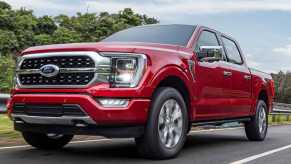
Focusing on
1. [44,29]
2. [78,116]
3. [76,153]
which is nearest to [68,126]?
[78,116]

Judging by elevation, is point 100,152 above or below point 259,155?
above

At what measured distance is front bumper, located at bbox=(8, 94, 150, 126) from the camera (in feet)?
20.9

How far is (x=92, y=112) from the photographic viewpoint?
6355 millimetres

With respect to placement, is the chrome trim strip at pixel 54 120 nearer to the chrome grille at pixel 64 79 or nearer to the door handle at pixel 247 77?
the chrome grille at pixel 64 79

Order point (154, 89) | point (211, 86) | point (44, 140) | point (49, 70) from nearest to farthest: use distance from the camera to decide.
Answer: point (49, 70)
point (154, 89)
point (44, 140)
point (211, 86)

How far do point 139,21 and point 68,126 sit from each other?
51.5m

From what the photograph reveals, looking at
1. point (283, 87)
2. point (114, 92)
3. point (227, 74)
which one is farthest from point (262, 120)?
point (283, 87)

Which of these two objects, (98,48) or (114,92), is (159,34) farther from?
(114,92)

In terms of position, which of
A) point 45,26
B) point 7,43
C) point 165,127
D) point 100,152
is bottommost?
point 7,43

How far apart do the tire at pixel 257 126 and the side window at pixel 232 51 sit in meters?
1.06

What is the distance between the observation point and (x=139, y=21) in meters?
57.8

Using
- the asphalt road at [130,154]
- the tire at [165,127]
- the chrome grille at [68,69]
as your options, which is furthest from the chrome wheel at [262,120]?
the chrome grille at [68,69]

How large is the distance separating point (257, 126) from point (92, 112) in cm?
507

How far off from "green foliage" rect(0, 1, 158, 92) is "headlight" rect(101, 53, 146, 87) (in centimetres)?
3352
